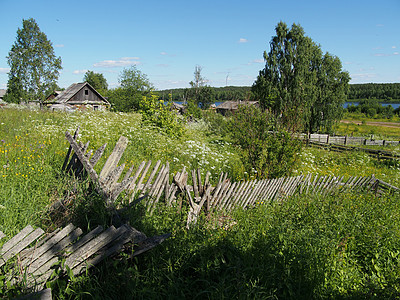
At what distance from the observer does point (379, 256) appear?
368 centimetres

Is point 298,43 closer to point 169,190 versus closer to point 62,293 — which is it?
point 169,190

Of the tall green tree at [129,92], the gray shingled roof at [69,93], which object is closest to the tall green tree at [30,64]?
the gray shingled roof at [69,93]

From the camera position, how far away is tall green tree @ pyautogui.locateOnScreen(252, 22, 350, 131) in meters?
26.3

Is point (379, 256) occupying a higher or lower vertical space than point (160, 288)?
lower

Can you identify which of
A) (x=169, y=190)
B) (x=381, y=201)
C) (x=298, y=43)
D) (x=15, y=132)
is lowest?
(x=381, y=201)

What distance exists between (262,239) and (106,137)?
5.76 metres

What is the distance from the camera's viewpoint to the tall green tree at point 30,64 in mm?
35875

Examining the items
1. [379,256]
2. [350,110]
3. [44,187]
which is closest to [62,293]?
[44,187]

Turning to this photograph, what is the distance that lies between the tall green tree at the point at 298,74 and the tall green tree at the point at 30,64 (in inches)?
1148

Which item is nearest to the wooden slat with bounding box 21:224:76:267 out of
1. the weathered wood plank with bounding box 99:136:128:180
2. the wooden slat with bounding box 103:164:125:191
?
the wooden slat with bounding box 103:164:125:191

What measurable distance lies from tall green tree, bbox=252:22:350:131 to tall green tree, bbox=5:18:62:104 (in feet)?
95.7

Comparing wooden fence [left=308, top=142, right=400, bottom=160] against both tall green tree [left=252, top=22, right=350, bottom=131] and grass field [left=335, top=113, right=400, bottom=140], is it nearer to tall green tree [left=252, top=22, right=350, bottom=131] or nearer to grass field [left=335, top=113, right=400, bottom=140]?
tall green tree [left=252, top=22, right=350, bottom=131]

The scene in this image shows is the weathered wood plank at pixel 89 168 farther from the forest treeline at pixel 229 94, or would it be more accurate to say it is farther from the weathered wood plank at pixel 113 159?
the forest treeline at pixel 229 94

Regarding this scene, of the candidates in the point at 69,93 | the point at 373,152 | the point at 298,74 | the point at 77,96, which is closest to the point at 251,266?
the point at 373,152
